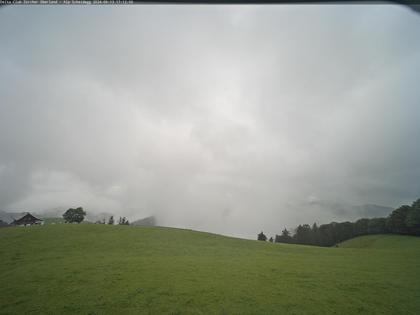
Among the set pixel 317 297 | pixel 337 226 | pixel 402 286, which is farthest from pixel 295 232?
pixel 317 297

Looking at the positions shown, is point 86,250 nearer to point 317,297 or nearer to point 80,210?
point 317,297

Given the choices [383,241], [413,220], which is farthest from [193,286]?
[413,220]

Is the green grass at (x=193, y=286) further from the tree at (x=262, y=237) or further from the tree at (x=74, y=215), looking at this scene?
the tree at (x=74, y=215)

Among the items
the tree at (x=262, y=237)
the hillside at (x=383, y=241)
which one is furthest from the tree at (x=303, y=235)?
the tree at (x=262, y=237)

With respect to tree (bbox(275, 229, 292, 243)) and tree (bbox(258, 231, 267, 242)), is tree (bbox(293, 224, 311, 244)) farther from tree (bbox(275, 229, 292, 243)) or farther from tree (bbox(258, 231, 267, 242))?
tree (bbox(258, 231, 267, 242))

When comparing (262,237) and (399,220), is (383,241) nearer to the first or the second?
(399,220)

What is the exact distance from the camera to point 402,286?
792 inches

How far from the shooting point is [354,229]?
9681 centimetres

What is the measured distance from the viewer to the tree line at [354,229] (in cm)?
7425

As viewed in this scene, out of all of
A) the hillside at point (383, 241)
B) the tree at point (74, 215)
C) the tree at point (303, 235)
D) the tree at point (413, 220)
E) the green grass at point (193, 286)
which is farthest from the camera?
the tree at point (303, 235)

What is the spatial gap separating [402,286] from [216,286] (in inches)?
700

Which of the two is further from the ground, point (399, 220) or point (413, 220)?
point (399, 220)

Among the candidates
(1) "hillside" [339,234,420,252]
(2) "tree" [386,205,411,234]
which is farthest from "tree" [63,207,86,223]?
(2) "tree" [386,205,411,234]

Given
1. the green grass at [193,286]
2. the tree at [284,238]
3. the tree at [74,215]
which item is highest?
the tree at [74,215]
